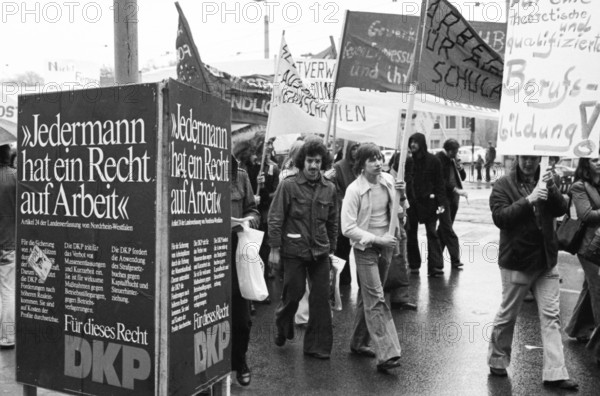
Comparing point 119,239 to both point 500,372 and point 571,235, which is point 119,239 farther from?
point 571,235

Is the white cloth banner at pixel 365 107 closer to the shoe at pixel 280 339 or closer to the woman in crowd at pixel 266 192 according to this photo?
the woman in crowd at pixel 266 192

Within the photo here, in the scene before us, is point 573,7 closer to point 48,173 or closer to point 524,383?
point 524,383

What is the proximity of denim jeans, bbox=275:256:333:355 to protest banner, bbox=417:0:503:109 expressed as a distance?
185 centimetres

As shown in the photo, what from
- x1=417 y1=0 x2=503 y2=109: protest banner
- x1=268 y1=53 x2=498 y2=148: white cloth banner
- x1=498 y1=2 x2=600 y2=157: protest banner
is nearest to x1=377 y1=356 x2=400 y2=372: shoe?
x1=498 y1=2 x2=600 y2=157: protest banner

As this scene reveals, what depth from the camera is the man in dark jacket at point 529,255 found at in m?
4.98

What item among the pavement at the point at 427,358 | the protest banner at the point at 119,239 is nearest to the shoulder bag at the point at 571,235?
the pavement at the point at 427,358

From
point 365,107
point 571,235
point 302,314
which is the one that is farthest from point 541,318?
point 365,107

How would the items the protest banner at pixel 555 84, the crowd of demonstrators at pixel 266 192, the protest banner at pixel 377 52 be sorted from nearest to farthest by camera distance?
the protest banner at pixel 555 84
the protest banner at pixel 377 52
the crowd of demonstrators at pixel 266 192

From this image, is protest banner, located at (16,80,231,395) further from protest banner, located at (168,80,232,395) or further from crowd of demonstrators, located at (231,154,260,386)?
crowd of demonstrators, located at (231,154,260,386)

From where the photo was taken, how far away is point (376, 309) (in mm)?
5395

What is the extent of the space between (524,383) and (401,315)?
225 centimetres

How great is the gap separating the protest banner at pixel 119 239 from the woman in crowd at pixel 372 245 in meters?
1.99

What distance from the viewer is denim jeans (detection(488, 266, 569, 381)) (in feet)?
16.4

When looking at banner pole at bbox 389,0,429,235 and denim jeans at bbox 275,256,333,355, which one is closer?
banner pole at bbox 389,0,429,235
